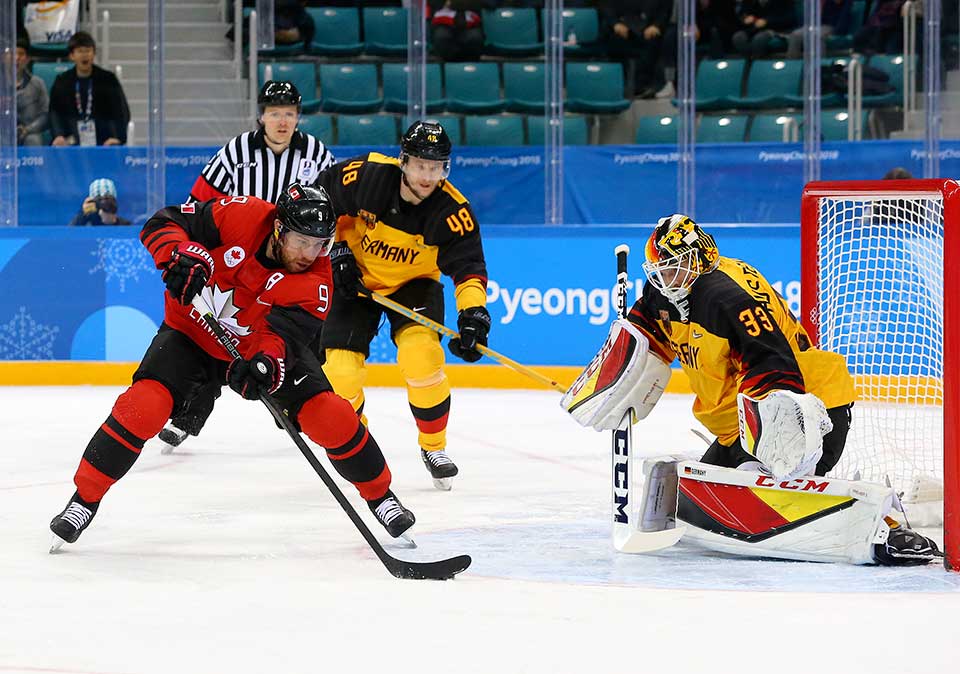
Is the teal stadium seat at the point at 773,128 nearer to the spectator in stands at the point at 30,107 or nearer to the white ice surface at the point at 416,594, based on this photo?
the white ice surface at the point at 416,594

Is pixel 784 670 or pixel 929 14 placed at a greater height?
pixel 929 14

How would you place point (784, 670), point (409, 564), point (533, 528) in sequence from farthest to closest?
point (533, 528), point (409, 564), point (784, 670)

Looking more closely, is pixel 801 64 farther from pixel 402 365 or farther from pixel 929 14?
pixel 402 365

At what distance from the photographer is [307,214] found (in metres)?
3.24

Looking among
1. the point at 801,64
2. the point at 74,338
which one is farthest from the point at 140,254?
the point at 801,64

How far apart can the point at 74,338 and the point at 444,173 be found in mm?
3230

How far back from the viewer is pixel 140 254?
691cm

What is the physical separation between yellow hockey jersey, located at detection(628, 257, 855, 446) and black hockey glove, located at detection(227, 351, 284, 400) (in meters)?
0.91

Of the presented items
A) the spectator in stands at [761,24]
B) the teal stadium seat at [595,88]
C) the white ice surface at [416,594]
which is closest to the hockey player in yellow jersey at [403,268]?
the white ice surface at [416,594]

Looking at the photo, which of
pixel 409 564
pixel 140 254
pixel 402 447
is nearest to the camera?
pixel 409 564

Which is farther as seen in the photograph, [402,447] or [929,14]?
[929,14]

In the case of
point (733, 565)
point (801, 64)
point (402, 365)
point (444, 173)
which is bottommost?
point (733, 565)

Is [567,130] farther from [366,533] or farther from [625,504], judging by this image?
[366,533]

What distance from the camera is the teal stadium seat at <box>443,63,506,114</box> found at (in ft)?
24.2
